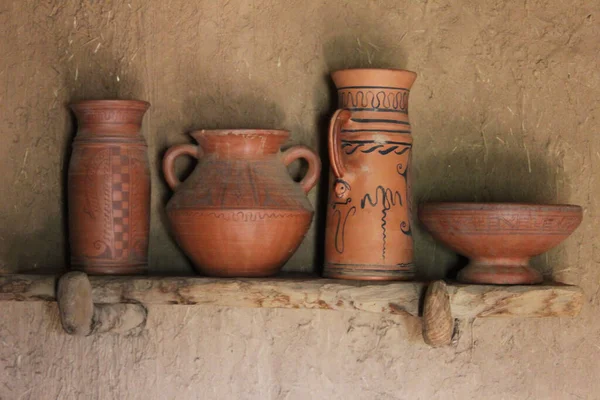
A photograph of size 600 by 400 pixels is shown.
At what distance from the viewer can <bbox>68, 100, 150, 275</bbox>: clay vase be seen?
1622 millimetres

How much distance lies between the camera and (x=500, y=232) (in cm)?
148

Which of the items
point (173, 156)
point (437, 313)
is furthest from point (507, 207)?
point (173, 156)

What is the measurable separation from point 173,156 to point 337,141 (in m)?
0.30

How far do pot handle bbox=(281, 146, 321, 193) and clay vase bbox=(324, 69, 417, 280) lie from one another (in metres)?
0.06

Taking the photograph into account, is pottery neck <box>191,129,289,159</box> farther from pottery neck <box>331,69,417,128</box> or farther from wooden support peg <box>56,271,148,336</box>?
wooden support peg <box>56,271,148,336</box>

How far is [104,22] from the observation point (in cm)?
177

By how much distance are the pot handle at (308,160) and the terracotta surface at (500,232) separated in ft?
0.69

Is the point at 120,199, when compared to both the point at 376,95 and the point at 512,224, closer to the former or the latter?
the point at 376,95

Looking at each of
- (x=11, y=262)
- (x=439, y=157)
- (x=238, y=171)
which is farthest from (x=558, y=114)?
(x=11, y=262)

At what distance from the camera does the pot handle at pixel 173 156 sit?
164 centimetres

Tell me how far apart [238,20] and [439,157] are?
1.52 feet

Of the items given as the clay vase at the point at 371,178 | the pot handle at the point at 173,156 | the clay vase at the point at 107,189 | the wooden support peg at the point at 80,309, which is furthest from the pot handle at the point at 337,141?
the wooden support peg at the point at 80,309

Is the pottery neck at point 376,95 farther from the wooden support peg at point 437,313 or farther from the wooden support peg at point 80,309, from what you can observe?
the wooden support peg at point 80,309

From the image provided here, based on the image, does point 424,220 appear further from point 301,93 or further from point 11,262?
point 11,262
